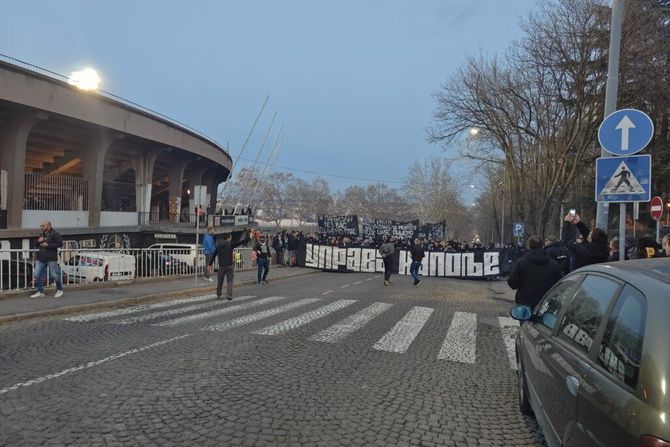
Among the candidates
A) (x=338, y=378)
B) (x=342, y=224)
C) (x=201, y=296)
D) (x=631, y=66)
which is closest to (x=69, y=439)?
(x=338, y=378)

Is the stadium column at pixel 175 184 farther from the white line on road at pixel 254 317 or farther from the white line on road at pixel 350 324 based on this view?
the white line on road at pixel 350 324

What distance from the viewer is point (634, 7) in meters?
15.1

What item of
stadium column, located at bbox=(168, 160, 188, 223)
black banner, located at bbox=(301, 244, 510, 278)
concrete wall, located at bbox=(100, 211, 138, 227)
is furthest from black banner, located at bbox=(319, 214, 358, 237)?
stadium column, located at bbox=(168, 160, 188, 223)

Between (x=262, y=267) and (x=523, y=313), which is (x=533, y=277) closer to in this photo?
(x=523, y=313)

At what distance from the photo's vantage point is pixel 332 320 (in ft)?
30.8

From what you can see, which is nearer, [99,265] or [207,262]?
[99,265]

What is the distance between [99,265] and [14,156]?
1266 cm

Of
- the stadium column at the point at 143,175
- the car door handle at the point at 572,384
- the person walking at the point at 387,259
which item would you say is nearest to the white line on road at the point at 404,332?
the car door handle at the point at 572,384

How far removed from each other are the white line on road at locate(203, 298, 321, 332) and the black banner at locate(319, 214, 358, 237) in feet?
59.4

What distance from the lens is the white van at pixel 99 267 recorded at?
48.6ft

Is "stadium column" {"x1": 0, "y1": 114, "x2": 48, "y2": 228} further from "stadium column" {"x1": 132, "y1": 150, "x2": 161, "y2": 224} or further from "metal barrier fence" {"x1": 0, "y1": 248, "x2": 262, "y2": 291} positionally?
"stadium column" {"x1": 132, "y1": 150, "x2": 161, "y2": 224}

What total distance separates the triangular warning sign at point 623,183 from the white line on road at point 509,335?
102 inches

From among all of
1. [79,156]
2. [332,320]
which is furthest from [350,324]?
[79,156]

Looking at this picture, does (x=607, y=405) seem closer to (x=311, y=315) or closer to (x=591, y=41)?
(x=311, y=315)
